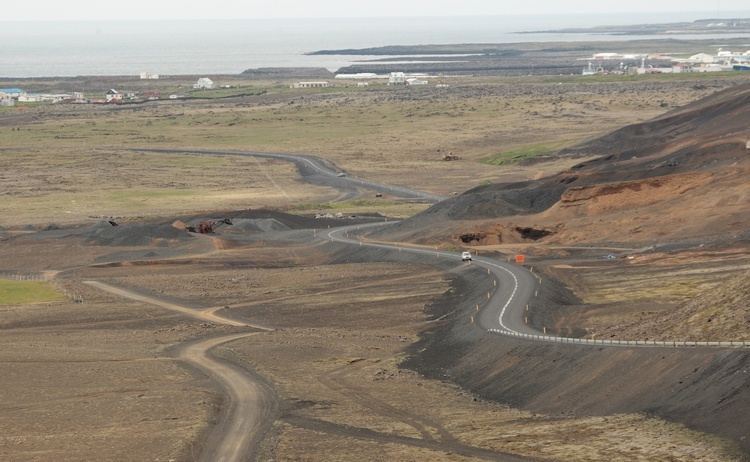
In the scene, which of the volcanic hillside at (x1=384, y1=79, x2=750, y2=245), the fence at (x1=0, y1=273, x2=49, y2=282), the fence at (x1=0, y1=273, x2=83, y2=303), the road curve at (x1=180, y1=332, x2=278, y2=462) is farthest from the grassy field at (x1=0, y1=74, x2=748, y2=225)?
the road curve at (x1=180, y1=332, x2=278, y2=462)

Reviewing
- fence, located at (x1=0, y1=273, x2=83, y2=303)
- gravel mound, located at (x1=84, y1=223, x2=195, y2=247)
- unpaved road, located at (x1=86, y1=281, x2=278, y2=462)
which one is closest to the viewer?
unpaved road, located at (x1=86, y1=281, x2=278, y2=462)

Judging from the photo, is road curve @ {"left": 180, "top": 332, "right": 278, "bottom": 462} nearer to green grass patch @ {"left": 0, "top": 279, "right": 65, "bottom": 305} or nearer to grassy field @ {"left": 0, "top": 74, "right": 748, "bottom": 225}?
green grass patch @ {"left": 0, "top": 279, "right": 65, "bottom": 305}

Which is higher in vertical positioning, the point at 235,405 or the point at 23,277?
the point at 235,405

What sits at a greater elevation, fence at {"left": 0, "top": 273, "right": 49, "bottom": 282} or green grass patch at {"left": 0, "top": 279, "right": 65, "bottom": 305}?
green grass patch at {"left": 0, "top": 279, "right": 65, "bottom": 305}

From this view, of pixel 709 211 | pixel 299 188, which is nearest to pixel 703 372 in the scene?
pixel 709 211

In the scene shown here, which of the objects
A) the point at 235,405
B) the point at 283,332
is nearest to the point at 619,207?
the point at 283,332

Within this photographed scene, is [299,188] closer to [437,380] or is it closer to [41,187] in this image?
[41,187]

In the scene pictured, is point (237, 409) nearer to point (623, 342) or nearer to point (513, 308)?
point (623, 342)
